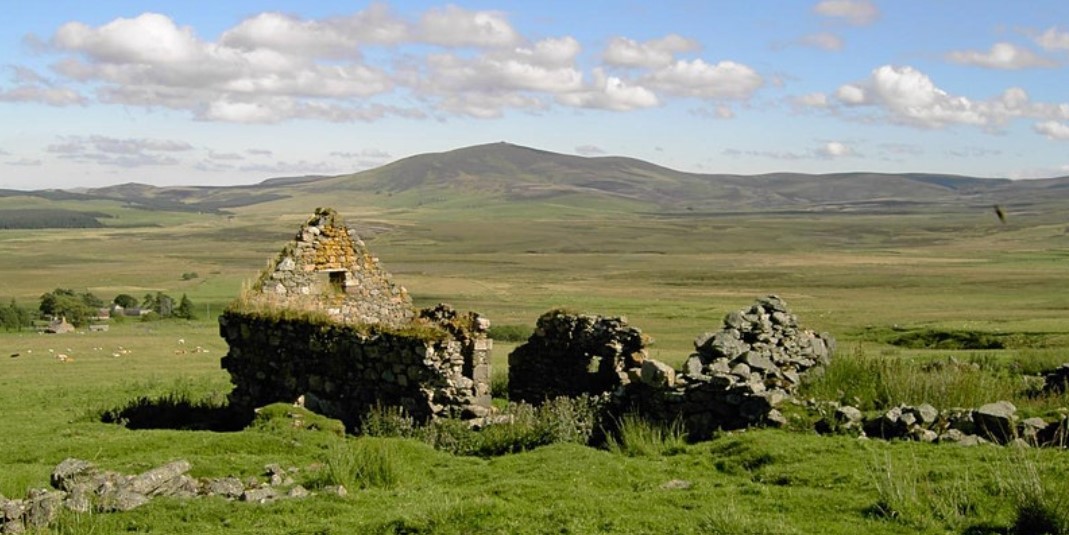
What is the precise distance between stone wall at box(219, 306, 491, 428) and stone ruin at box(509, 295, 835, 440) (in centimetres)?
288

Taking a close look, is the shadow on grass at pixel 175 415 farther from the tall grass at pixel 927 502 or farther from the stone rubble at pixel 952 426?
the tall grass at pixel 927 502

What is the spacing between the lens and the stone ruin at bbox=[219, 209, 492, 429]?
59.6 ft

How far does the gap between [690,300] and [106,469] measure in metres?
75.5

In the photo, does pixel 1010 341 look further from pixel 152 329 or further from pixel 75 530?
pixel 152 329

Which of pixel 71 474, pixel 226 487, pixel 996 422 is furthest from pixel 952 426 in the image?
pixel 71 474

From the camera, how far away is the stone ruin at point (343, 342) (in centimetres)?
1816

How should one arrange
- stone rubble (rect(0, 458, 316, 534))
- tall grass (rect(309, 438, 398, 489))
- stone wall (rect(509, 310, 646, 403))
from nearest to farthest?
stone rubble (rect(0, 458, 316, 534)) < tall grass (rect(309, 438, 398, 489)) < stone wall (rect(509, 310, 646, 403))

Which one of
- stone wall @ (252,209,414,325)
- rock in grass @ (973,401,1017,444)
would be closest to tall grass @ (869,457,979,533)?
rock in grass @ (973,401,1017,444)

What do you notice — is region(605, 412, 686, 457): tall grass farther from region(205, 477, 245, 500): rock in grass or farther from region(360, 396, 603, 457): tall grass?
region(205, 477, 245, 500): rock in grass

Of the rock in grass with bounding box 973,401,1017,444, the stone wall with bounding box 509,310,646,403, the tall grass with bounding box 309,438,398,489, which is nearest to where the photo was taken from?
the tall grass with bounding box 309,438,398,489

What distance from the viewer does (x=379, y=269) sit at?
24.9 meters

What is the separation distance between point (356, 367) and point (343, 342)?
59 cm

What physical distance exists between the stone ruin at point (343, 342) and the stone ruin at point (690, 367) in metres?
2.45

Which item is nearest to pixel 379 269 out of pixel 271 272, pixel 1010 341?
pixel 271 272
